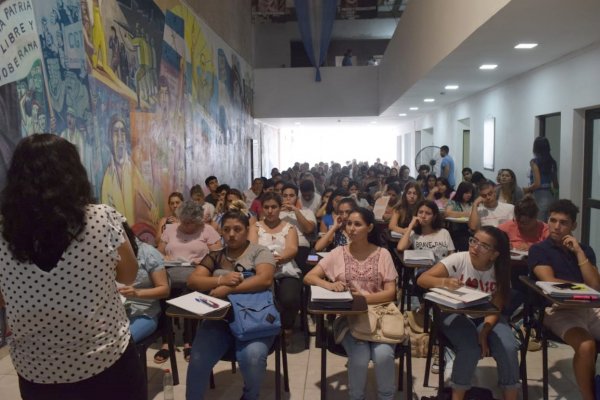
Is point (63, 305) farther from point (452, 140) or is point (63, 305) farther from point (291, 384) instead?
point (452, 140)

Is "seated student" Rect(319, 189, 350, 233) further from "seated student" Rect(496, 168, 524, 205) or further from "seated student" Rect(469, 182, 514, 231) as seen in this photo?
"seated student" Rect(496, 168, 524, 205)

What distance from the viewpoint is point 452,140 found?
1320cm

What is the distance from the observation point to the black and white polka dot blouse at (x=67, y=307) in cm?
163

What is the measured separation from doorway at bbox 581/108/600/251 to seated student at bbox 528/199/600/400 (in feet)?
11.1

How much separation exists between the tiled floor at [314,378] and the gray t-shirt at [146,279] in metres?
0.61

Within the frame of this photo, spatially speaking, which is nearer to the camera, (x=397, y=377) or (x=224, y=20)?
(x=397, y=377)

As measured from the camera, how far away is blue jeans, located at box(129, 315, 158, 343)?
3191 mm

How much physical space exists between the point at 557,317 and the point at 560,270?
34cm

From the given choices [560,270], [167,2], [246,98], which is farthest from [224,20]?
[560,270]

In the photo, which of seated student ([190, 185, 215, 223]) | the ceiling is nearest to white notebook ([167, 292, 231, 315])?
the ceiling

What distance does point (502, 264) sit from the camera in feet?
10.6

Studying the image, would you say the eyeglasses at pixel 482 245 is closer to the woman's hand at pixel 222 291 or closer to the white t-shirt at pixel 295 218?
the woman's hand at pixel 222 291

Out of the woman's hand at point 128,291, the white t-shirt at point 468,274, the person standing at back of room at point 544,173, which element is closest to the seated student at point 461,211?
the person standing at back of room at point 544,173

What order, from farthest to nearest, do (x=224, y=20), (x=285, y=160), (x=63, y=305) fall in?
(x=285, y=160) < (x=224, y=20) < (x=63, y=305)
